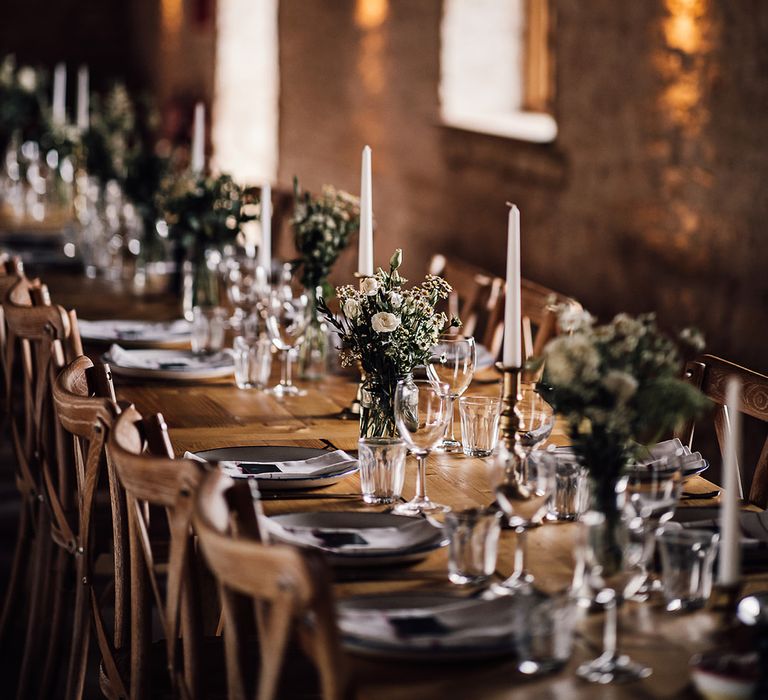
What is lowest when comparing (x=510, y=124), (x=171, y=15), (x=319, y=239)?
(x=319, y=239)

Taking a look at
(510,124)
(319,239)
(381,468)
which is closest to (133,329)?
(319,239)

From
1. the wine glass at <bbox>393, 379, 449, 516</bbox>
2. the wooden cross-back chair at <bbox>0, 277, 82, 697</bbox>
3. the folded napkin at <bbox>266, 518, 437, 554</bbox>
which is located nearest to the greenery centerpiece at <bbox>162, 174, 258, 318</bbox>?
the wooden cross-back chair at <bbox>0, 277, 82, 697</bbox>

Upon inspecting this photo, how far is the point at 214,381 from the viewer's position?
3.31 m

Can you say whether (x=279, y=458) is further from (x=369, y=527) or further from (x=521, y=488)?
(x=521, y=488)

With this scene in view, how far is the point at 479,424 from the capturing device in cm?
260

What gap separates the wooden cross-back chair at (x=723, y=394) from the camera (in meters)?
2.54

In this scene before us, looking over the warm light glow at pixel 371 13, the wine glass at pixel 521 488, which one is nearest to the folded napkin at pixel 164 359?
the wine glass at pixel 521 488

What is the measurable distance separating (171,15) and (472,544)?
1129cm

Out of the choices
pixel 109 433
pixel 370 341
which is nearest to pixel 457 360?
pixel 370 341

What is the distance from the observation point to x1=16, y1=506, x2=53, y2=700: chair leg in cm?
318

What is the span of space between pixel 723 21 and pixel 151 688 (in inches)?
121

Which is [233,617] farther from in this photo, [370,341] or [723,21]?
[723,21]

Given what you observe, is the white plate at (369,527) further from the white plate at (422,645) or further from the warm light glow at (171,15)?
the warm light glow at (171,15)

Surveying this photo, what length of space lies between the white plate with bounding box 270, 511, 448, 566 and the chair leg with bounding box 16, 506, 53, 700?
54.1 inches
